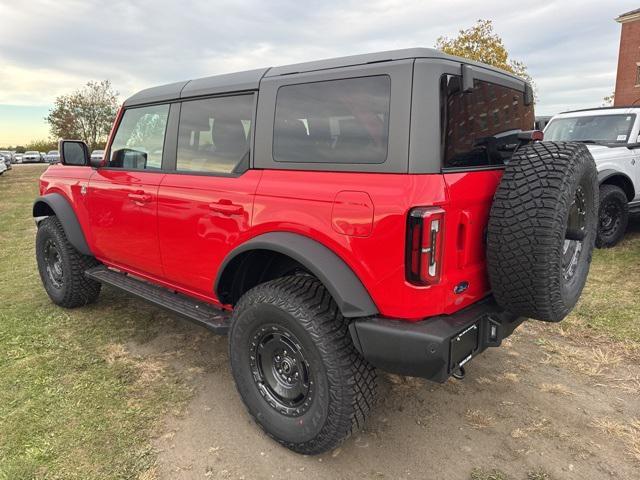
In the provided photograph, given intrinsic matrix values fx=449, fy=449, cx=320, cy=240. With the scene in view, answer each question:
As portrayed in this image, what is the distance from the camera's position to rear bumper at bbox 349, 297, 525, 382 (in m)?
1.93

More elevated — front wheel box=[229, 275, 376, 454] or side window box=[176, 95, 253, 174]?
side window box=[176, 95, 253, 174]

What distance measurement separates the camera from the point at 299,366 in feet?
7.65

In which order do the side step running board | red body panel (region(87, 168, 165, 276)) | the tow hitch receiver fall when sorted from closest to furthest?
the tow hitch receiver, the side step running board, red body panel (region(87, 168, 165, 276))

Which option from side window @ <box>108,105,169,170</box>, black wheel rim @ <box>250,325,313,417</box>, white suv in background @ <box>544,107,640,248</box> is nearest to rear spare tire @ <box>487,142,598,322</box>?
black wheel rim @ <box>250,325,313,417</box>

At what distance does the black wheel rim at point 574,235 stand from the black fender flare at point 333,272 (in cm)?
119

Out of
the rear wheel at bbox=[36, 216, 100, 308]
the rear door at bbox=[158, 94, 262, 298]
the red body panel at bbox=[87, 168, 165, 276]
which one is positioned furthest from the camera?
the rear wheel at bbox=[36, 216, 100, 308]

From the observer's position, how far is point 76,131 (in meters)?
39.5

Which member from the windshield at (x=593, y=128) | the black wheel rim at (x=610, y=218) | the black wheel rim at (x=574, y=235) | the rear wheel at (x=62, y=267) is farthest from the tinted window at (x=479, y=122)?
the windshield at (x=593, y=128)

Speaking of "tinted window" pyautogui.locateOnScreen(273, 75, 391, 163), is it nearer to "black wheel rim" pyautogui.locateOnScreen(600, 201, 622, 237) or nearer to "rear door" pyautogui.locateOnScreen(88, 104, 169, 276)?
"rear door" pyautogui.locateOnScreen(88, 104, 169, 276)

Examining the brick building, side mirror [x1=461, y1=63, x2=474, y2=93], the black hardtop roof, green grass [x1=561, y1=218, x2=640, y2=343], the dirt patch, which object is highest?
the brick building

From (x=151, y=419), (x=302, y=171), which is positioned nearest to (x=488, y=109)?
(x=302, y=171)

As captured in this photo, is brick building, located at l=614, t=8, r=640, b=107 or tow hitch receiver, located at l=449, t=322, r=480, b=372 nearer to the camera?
tow hitch receiver, located at l=449, t=322, r=480, b=372

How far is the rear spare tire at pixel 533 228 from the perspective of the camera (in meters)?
2.02

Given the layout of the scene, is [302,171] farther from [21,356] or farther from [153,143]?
[21,356]
